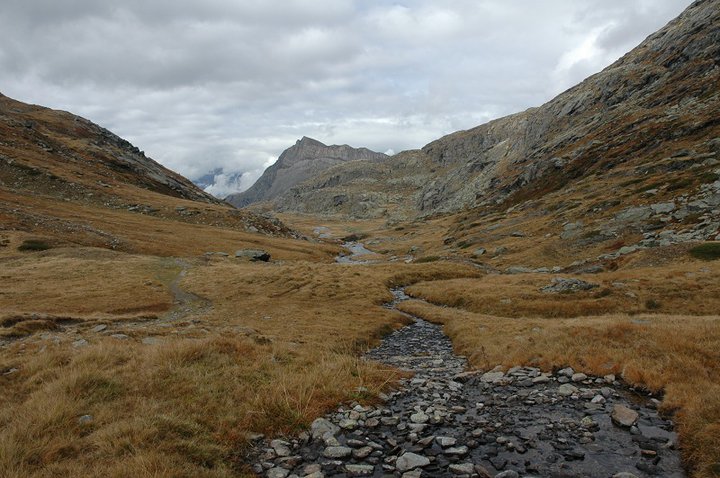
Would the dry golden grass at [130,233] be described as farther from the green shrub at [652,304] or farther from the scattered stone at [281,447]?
the green shrub at [652,304]

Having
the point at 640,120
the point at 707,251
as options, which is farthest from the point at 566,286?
the point at 640,120

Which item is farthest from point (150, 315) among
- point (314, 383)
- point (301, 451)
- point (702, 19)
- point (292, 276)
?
point (702, 19)

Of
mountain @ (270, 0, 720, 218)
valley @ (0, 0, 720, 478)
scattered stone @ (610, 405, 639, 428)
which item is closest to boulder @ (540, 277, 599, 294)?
valley @ (0, 0, 720, 478)

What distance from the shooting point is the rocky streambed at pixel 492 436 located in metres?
8.67

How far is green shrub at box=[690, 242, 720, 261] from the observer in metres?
39.2

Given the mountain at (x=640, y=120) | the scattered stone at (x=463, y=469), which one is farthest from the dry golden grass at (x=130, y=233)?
the scattered stone at (x=463, y=469)

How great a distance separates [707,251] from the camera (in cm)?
4016

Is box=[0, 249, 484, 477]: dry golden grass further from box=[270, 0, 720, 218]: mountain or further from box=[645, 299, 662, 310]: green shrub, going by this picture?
box=[270, 0, 720, 218]: mountain

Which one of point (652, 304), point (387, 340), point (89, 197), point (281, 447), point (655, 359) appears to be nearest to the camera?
point (281, 447)

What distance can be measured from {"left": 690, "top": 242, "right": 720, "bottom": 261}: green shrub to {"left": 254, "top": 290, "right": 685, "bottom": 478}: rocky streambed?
3656 centimetres

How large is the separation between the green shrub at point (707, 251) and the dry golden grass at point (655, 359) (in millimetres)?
29204

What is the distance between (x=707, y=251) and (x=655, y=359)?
118 ft

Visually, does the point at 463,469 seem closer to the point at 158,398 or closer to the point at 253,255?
the point at 158,398

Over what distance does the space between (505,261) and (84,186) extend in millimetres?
106987
